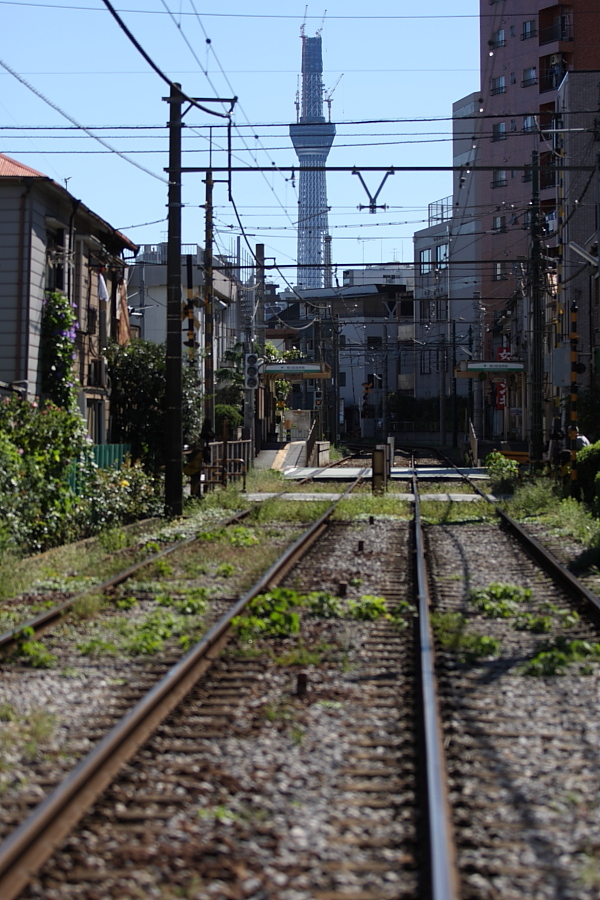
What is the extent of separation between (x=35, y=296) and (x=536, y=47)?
52.6 m

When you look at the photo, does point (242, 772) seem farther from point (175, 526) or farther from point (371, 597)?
point (175, 526)

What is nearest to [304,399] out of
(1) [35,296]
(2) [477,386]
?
(2) [477,386]

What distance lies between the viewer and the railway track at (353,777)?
407 cm

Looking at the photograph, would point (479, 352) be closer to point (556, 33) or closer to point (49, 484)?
point (556, 33)

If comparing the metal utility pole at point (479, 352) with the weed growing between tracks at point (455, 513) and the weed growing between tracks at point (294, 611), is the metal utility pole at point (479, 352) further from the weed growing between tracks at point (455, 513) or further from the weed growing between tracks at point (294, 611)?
the weed growing between tracks at point (294, 611)

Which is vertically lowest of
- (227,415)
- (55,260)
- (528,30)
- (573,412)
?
(573,412)

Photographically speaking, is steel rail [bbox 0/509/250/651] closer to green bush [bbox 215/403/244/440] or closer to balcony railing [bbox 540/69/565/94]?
green bush [bbox 215/403/244/440]

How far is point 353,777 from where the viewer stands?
527cm

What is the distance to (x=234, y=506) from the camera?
2164cm

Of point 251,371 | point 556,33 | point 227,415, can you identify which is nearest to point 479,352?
point 556,33

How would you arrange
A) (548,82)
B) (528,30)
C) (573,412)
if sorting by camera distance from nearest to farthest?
(573,412), (548,82), (528,30)

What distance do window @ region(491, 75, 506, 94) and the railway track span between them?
6765 cm

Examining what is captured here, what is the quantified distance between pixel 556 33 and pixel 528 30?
3185mm

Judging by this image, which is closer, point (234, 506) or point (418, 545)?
point (418, 545)
